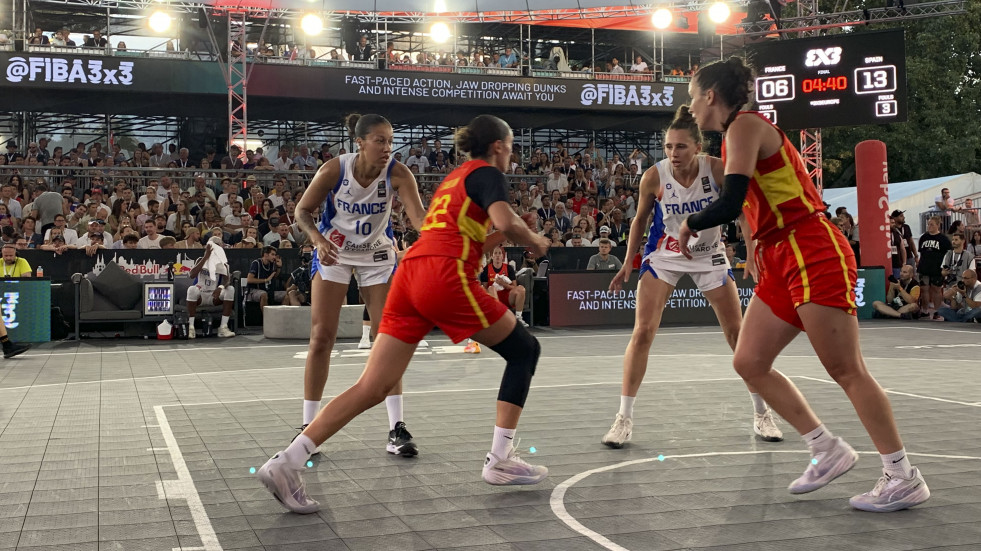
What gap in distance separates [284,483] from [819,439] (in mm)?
2594

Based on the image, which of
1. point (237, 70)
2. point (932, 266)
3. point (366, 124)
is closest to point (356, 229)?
point (366, 124)

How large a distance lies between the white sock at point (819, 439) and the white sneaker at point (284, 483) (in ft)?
8.11

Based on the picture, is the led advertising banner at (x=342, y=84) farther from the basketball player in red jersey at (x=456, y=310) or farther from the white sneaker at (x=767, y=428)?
the basketball player in red jersey at (x=456, y=310)

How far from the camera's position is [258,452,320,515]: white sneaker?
4355 millimetres

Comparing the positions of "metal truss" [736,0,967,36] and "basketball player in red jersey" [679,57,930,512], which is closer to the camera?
"basketball player in red jersey" [679,57,930,512]

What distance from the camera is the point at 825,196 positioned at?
3102 centimetres

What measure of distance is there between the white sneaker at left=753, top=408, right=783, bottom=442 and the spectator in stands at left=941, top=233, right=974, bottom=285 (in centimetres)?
1401

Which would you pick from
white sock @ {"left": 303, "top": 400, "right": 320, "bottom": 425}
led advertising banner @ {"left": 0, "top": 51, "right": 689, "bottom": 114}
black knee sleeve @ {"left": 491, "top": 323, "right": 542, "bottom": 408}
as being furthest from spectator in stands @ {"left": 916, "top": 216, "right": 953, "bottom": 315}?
black knee sleeve @ {"left": 491, "top": 323, "right": 542, "bottom": 408}

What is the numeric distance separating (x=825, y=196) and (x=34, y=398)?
27276 mm

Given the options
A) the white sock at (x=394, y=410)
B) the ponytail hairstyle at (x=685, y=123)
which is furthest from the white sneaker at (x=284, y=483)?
the ponytail hairstyle at (x=685, y=123)

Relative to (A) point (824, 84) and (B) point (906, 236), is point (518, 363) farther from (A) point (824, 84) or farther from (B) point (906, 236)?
(B) point (906, 236)

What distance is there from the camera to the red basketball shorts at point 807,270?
4.41 meters

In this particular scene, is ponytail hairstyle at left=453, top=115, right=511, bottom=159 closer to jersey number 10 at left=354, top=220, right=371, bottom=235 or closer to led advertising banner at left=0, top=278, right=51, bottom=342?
jersey number 10 at left=354, top=220, right=371, bottom=235

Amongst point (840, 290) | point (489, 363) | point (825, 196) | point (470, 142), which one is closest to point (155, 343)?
point (489, 363)
